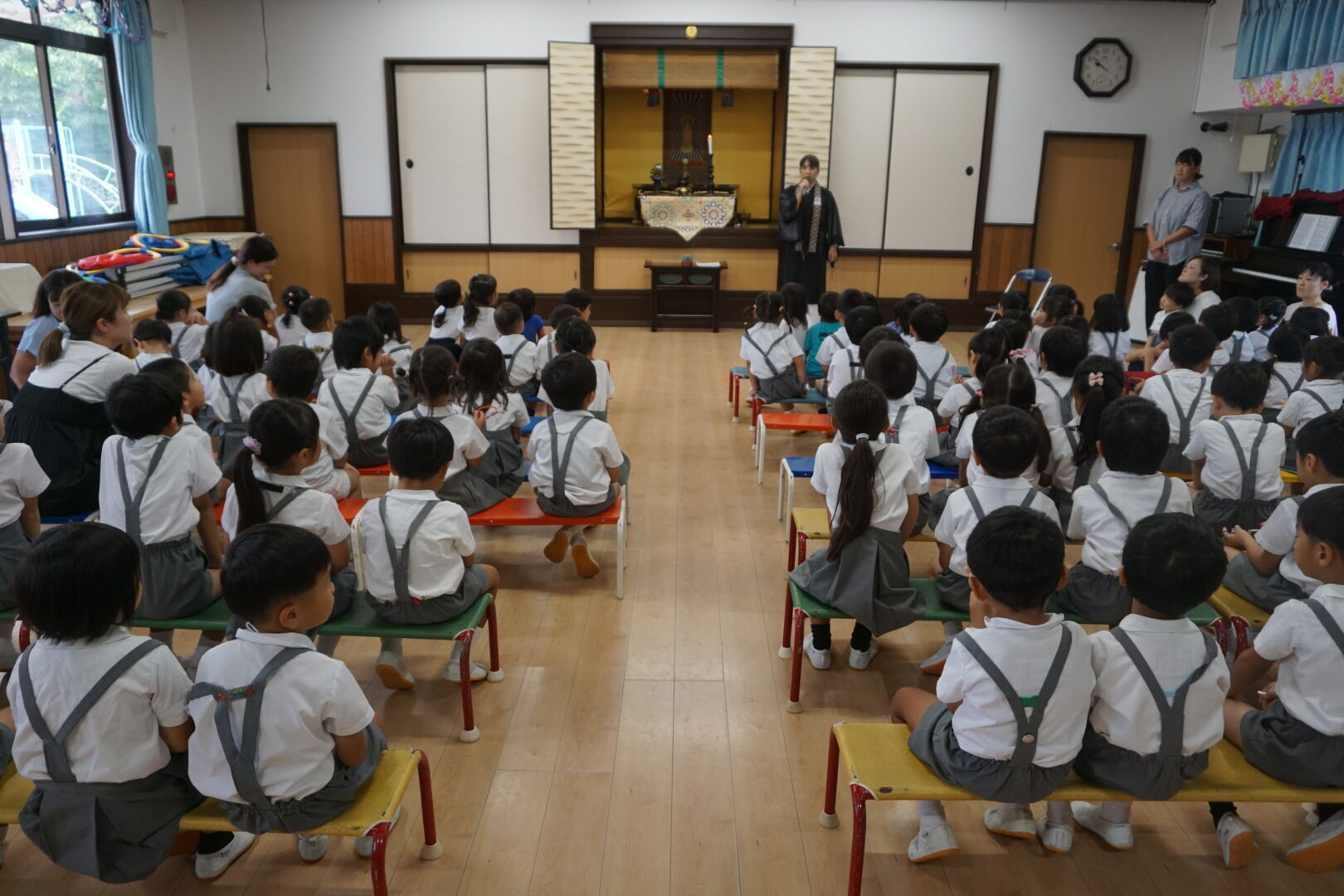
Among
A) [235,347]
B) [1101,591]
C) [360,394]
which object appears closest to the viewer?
[1101,591]

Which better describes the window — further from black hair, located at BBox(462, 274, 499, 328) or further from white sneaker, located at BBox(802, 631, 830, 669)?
white sneaker, located at BBox(802, 631, 830, 669)

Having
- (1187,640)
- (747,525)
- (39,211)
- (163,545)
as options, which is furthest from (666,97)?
(1187,640)

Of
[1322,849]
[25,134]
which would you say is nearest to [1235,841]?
[1322,849]

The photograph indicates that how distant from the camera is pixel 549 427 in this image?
330 centimetres

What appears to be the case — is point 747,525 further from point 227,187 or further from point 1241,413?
point 227,187

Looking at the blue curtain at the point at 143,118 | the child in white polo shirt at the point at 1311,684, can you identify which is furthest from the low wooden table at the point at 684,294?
the child in white polo shirt at the point at 1311,684

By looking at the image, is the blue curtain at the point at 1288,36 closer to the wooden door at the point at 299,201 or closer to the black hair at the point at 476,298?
the black hair at the point at 476,298

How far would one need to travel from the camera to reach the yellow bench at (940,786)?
1861 mm

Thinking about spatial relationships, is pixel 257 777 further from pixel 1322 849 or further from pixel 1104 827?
pixel 1322 849

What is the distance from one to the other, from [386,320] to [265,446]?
2.48 m

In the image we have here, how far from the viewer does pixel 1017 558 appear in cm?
177

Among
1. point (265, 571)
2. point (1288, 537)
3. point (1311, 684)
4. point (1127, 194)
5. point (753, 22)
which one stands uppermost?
point (753, 22)

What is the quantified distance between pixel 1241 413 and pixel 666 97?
6.92m

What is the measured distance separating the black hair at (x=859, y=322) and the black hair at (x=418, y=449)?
8.47ft
